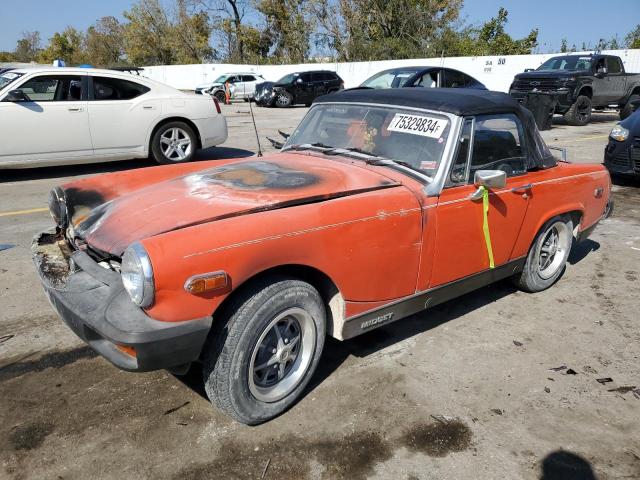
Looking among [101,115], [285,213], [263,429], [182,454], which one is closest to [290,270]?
[285,213]

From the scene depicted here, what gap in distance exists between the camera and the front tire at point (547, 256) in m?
4.07

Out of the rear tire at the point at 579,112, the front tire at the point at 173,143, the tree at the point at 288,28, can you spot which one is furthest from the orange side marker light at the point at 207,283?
the tree at the point at 288,28

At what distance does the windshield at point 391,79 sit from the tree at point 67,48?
216 ft

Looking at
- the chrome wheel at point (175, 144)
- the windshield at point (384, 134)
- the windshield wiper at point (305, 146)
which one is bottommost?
the chrome wheel at point (175, 144)

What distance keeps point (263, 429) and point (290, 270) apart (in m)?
0.83

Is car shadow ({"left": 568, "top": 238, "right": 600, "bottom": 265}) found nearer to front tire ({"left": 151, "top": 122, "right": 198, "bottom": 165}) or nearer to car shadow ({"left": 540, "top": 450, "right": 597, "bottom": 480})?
car shadow ({"left": 540, "top": 450, "right": 597, "bottom": 480})

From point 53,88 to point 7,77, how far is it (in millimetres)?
725

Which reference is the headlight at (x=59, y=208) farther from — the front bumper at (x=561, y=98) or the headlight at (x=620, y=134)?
the front bumper at (x=561, y=98)

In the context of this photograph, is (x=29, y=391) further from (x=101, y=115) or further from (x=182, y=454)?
(x=101, y=115)

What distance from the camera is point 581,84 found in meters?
14.9

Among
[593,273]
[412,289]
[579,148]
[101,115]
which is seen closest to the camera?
[412,289]

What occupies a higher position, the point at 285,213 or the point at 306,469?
the point at 285,213

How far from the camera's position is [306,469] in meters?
2.34

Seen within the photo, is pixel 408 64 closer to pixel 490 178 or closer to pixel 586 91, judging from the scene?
pixel 586 91
